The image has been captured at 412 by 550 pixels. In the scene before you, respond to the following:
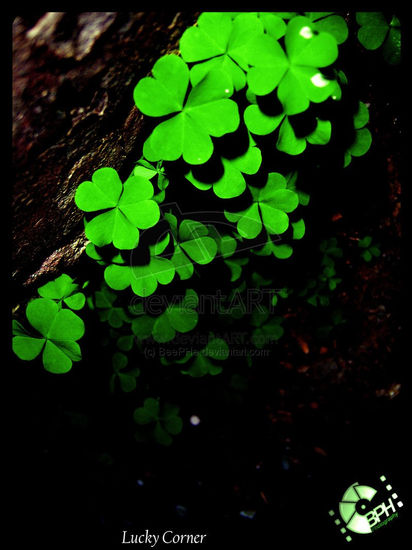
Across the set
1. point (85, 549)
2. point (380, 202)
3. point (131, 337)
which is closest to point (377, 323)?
point (380, 202)

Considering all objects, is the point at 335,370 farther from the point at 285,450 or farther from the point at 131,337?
the point at 131,337

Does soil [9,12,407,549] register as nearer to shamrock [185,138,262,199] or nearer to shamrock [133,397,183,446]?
shamrock [133,397,183,446]

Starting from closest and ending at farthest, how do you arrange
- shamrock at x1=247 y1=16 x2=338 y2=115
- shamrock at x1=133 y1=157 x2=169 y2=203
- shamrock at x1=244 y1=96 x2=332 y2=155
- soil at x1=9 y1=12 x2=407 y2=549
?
shamrock at x1=247 y1=16 x2=338 y2=115
shamrock at x1=244 y1=96 x2=332 y2=155
shamrock at x1=133 y1=157 x2=169 y2=203
soil at x1=9 y1=12 x2=407 y2=549

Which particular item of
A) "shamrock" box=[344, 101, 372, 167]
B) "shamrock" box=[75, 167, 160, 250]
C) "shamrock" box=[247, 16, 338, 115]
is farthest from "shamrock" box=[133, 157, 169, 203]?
"shamrock" box=[344, 101, 372, 167]

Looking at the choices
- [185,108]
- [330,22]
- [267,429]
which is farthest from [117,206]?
[267,429]

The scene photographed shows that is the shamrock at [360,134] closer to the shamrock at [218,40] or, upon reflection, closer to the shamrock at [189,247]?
the shamrock at [218,40]

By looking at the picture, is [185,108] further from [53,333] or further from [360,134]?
[53,333]

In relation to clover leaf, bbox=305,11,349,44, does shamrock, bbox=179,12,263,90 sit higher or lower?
higher
